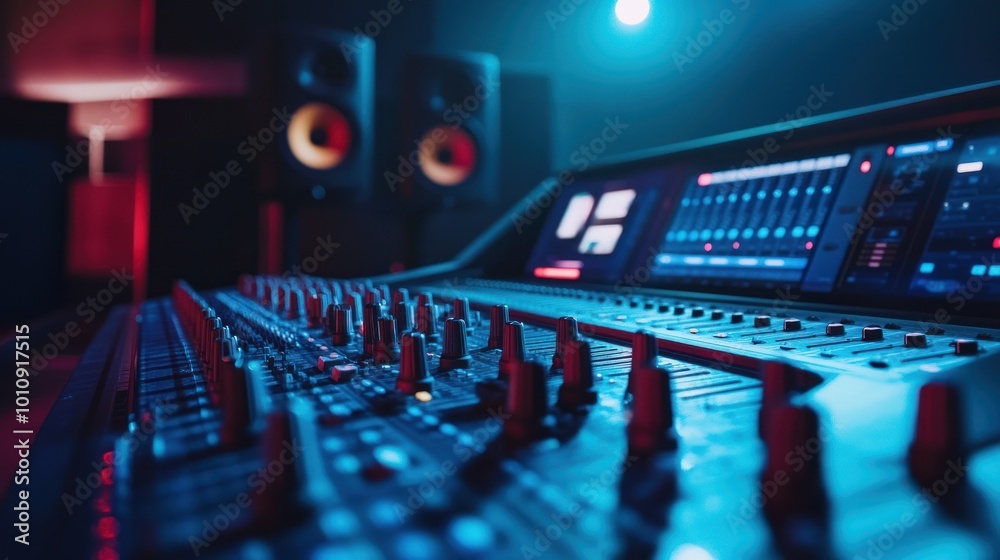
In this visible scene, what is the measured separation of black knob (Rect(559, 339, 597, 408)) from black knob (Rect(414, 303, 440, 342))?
36 cm

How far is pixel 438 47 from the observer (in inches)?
119

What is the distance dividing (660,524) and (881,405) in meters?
0.25

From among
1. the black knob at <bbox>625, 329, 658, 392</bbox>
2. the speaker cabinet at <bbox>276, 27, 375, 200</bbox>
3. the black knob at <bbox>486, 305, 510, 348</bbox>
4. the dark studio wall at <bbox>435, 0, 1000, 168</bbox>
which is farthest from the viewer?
the speaker cabinet at <bbox>276, 27, 375, 200</bbox>

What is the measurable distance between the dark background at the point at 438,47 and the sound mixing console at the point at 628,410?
0.60m

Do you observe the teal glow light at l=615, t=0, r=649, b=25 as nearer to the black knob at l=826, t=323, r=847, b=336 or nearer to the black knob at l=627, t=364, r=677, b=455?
the black knob at l=826, t=323, r=847, b=336

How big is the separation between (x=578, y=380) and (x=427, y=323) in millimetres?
408

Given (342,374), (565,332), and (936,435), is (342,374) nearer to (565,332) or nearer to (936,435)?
(565,332)

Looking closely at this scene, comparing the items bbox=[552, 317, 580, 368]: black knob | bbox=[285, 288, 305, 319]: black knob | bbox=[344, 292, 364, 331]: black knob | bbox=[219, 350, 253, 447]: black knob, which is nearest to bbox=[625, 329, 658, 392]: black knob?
bbox=[552, 317, 580, 368]: black knob

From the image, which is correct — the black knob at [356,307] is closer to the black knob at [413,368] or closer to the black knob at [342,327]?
the black knob at [342,327]

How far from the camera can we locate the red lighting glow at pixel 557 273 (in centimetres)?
155

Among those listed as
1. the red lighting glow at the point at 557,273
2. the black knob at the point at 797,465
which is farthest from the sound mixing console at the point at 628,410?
the red lighting glow at the point at 557,273

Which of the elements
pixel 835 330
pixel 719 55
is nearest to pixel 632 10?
pixel 719 55

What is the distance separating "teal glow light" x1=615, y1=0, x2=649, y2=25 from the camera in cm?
212

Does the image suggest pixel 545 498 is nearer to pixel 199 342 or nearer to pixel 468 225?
pixel 199 342
